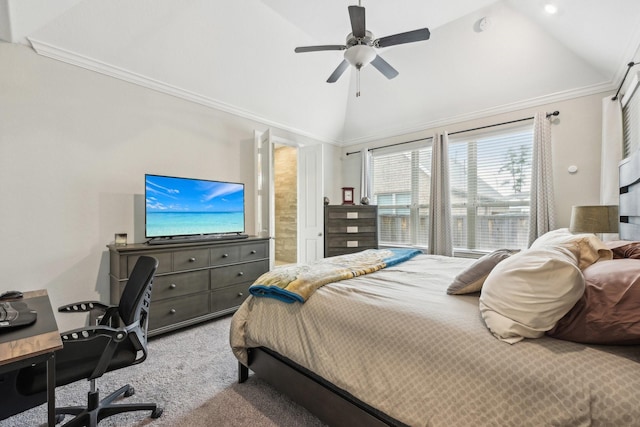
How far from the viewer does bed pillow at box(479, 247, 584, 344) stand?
3.16 ft

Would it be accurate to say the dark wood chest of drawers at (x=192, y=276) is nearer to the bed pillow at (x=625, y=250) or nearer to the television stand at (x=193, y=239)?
the television stand at (x=193, y=239)

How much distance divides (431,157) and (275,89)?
254cm

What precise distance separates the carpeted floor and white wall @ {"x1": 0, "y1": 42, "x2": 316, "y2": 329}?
105cm

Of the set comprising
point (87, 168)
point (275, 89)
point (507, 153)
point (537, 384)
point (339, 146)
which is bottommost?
point (537, 384)

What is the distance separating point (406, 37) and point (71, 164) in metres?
3.16

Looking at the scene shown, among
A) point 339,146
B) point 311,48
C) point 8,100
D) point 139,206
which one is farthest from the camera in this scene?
point 339,146

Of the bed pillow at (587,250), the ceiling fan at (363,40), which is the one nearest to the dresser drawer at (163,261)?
the ceiling fan at (363,40)

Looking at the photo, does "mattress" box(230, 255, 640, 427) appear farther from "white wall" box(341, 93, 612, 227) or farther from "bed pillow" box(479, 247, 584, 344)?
"white wall" box(341, 93, 612, 227)

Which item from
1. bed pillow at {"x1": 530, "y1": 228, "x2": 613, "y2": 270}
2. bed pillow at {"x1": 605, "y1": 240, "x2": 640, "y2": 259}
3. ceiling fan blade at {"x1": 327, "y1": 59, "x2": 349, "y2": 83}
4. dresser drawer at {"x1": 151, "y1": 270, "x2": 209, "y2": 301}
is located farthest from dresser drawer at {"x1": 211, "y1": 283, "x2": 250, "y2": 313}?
bed pillow at {"x1": 605, "y1": 240, "x2": 640, "y2": 259}

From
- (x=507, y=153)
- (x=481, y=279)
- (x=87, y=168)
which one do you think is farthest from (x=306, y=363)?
(x=507, y=153)

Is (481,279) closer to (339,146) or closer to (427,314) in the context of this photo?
(427,314)

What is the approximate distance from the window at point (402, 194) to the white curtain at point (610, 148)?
199 centimetres

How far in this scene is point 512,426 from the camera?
2.92 ft

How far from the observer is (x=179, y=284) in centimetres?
275
